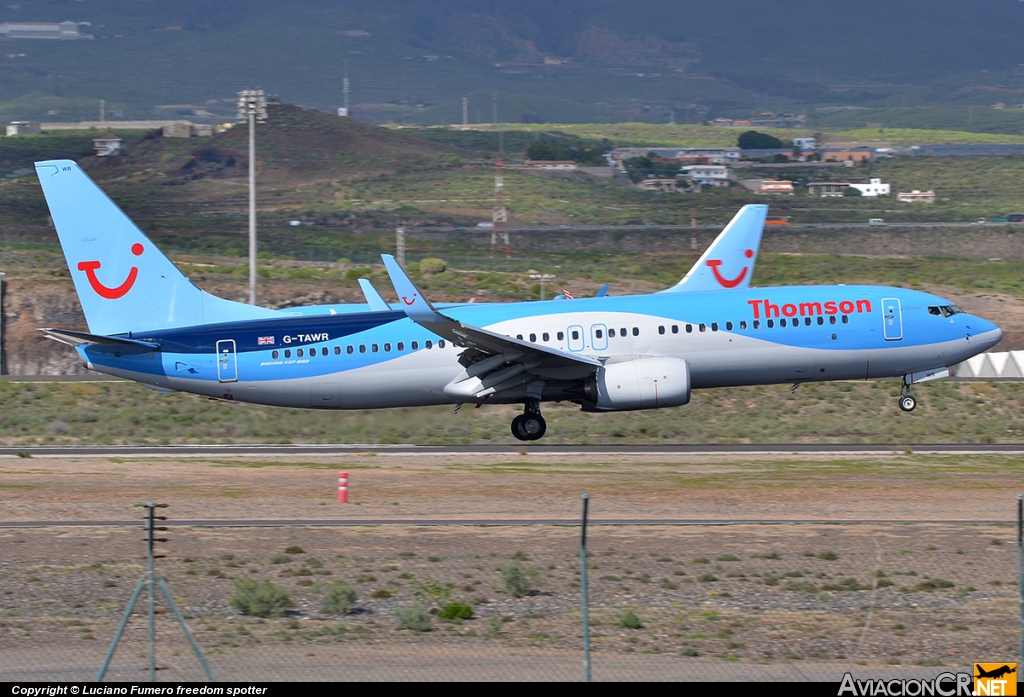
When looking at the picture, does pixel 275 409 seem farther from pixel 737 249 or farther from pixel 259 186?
pixel 259 186

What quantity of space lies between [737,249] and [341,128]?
430 feet

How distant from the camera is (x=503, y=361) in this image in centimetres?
3406

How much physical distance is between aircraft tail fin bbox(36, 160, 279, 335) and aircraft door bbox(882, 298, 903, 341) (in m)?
18.3

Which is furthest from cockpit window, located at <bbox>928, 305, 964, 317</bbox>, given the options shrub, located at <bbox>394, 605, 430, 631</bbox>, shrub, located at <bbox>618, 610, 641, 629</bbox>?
shrub, located at <bbox>394, 605, 430, 631</bbox>

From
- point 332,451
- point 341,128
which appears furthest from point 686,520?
point 341,128

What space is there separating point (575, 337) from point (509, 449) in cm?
375

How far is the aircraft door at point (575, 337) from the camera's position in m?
34.8

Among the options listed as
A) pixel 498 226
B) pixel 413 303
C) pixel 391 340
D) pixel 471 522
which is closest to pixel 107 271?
pixel 391 340

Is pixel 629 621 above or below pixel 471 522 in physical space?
below

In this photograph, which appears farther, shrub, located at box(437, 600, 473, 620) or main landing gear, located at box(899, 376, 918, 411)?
main landing gear, located at box(899, 376, 918, 411)

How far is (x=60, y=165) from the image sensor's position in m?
34.5

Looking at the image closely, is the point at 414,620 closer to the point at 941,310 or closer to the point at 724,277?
the point at 941,310

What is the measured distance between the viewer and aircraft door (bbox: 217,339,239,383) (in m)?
34.3

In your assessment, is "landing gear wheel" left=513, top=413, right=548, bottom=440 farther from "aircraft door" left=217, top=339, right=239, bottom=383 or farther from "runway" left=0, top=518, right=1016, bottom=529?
"runway" left=0, top=518, right=1016, bottom=529
